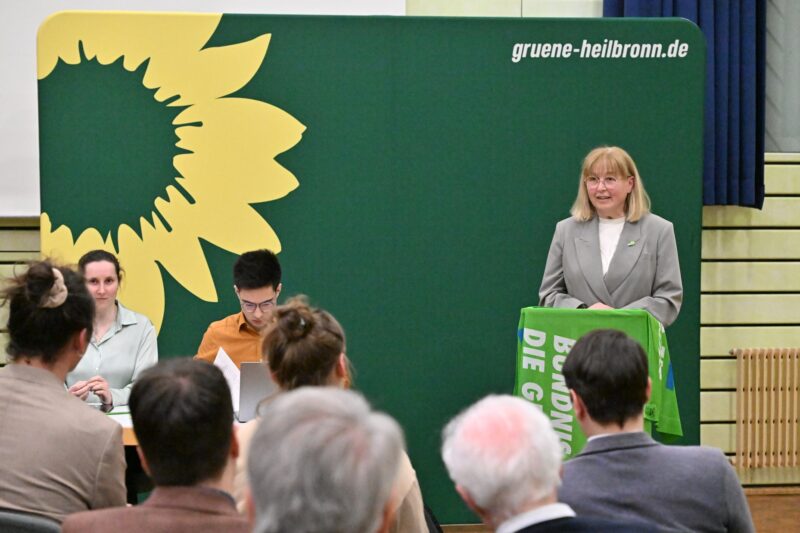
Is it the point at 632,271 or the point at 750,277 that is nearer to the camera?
the point at 632,271

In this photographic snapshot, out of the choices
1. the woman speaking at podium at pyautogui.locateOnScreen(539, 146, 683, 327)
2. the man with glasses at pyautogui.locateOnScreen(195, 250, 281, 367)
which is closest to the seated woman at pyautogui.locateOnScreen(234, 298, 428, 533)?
the man with glasses at pyautogui.locateOnScreen(195, 250, 281, 367)

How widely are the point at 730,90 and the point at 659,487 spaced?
14.6ft

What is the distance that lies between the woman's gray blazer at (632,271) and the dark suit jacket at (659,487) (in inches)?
84.0

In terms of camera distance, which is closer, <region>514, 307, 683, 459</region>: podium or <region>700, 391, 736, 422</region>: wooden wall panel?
Answer: <region>514, 307, 683, 459</region>: podium

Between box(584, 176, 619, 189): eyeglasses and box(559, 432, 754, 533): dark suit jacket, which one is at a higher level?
box(584, 176, 619, 189): eyeglasses

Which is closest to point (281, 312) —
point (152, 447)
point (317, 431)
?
point (152, 447)

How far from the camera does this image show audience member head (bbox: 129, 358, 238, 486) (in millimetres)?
1717

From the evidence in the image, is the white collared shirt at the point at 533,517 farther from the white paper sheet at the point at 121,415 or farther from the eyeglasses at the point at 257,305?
the eyeglasses at the point at 257,305

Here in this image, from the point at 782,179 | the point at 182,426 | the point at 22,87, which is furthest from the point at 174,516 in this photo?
the point at 782,179

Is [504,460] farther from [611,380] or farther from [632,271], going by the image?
[632,271]

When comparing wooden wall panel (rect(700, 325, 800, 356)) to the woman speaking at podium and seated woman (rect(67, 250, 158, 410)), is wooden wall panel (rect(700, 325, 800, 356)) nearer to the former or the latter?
the woman speaking at podium

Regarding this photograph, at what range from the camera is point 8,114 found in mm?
5574

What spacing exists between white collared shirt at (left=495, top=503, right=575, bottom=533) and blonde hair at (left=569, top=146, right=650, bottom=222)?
276 cm

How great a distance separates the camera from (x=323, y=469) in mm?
1250
